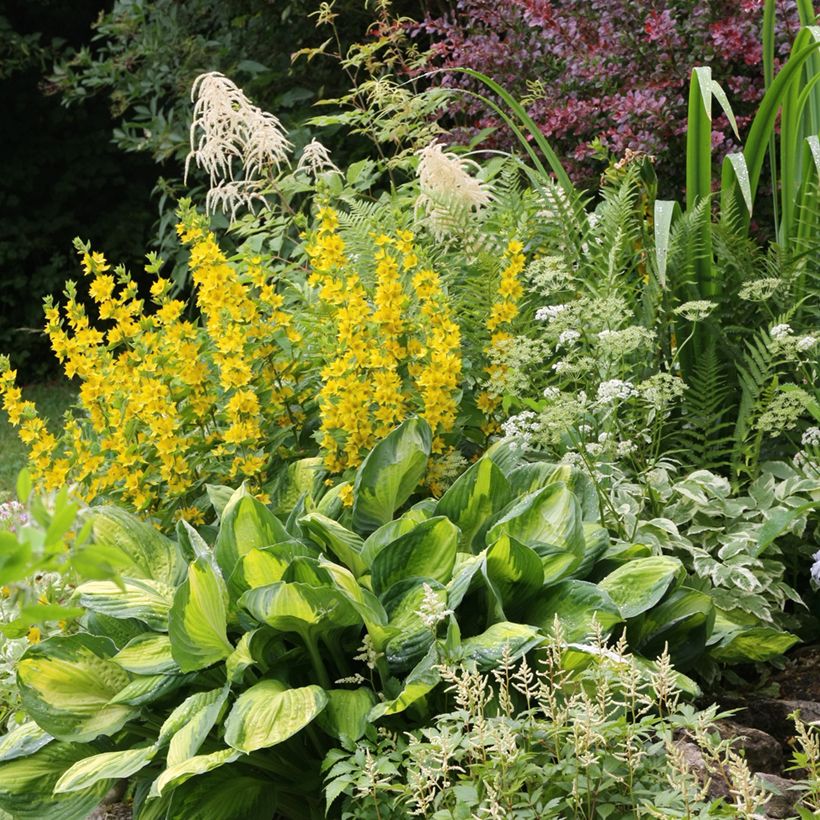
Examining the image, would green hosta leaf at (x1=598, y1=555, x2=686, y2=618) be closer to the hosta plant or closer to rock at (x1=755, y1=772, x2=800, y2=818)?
the hosta plant

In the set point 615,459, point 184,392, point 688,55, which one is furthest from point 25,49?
point 615,459

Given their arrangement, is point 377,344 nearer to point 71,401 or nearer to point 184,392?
point 184,392

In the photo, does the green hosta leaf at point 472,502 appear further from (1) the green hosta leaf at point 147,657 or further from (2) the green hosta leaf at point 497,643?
(1) the green hosta leaf at point 147,657

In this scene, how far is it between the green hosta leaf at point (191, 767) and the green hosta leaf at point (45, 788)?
327 millimetres

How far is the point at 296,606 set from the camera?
2.21 meters

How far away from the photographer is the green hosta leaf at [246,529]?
8.47 feet

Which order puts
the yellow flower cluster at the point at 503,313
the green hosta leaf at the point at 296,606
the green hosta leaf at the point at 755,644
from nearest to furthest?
the green hosta leaf at the point at 296,606 → the green hosta leaf at the point at 755,644 → the yellow flower cluster at the point at 503,313

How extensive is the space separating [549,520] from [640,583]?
0.24 metres

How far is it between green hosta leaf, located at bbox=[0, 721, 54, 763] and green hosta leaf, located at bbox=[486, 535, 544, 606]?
41.1 inches

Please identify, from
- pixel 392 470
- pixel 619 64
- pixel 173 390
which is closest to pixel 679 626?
pixel 392 470

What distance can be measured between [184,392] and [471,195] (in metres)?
1.07

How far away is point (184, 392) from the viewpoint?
3096 mm

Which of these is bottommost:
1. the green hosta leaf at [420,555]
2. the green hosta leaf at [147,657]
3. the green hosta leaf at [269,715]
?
the green hosta leaf at [269,715]

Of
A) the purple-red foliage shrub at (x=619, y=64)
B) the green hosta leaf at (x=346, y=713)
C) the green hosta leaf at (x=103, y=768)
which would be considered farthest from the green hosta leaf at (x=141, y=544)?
the purple-red foliage shrub at (x=619, y=64)
